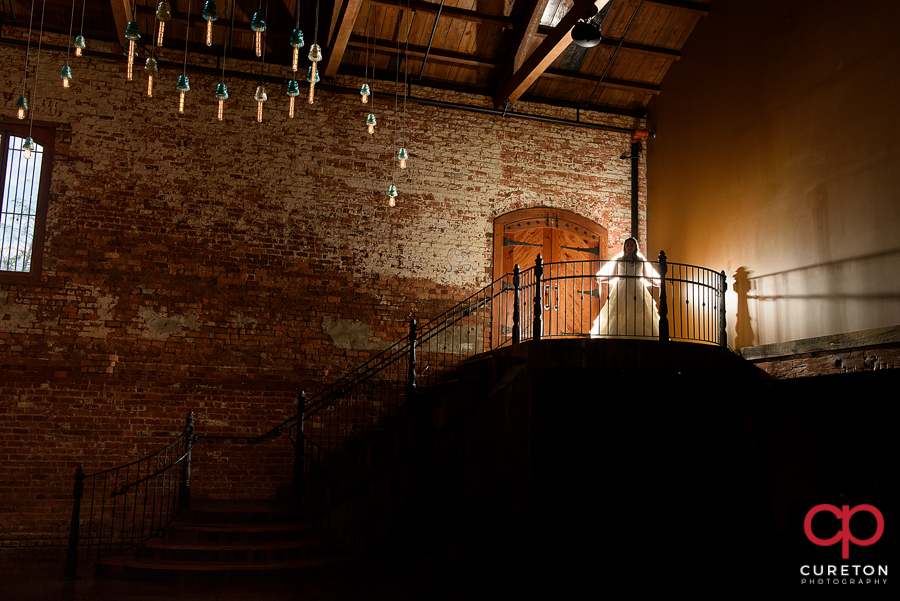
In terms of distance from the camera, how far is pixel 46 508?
8180 millimetres

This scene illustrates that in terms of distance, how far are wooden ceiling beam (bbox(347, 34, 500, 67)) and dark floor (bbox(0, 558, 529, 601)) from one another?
6.92m

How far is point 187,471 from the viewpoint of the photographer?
8.02 metres

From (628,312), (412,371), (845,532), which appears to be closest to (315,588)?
(412,371)

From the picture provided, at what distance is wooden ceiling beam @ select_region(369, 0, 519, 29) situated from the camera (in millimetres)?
9258

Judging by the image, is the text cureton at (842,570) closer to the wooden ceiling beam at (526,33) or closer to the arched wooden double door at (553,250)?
the arched wooden double door at (553,250)

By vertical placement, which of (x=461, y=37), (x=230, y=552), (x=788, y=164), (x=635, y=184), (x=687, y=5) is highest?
(x=687, y=5)

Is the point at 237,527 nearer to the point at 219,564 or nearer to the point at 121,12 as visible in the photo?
the point at 219,564

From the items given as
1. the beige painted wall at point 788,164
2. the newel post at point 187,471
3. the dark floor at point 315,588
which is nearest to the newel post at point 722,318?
the beige painted wall at point 788,164

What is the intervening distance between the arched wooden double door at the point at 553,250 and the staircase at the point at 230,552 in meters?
4.26

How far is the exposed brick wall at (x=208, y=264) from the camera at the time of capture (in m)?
8.48

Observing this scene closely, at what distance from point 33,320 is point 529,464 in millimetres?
6282

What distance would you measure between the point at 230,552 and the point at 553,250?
20.8 feet

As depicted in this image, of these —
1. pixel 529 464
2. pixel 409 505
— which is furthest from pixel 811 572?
pixel 409 505

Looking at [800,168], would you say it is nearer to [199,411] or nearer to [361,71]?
[361,71]
